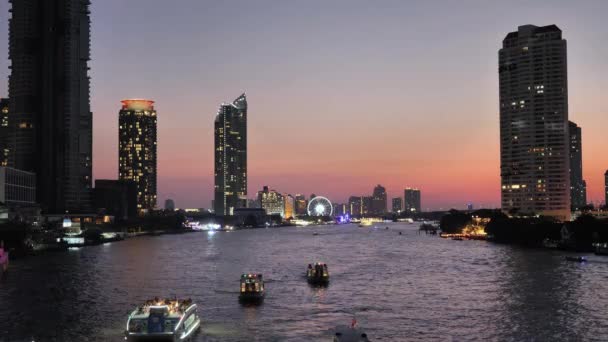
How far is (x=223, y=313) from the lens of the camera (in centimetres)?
6781

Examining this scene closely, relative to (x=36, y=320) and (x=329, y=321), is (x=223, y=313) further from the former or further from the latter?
(x=36, y=320)

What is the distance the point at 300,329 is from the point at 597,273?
6382 cm

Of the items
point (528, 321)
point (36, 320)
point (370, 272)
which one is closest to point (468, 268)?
point (370, 272)

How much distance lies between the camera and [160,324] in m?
51.9

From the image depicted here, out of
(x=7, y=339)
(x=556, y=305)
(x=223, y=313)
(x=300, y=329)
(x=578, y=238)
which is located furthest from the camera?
(x=578, y=238)

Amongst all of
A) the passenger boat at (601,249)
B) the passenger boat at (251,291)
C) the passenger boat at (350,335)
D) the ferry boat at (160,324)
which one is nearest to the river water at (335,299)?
the passenger boat at (251,291)

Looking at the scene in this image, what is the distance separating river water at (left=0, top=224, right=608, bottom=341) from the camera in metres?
58.7

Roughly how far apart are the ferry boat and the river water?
9.80 ft

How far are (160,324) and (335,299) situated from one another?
96.7 ft

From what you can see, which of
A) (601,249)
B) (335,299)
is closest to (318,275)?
(335,299)

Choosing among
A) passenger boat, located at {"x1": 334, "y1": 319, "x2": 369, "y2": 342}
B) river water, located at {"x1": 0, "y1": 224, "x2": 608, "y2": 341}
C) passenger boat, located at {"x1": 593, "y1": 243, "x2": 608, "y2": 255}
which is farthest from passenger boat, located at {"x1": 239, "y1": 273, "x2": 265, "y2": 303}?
passenger boat, located at {"x1": 593, "y1": 243, "x2": 608, "y2": 255}

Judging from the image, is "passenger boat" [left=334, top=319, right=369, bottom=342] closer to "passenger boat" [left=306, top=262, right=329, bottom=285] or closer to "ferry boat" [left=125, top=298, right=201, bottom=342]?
"ferry boat" [left=125, top=298, right=201, bottom=342]

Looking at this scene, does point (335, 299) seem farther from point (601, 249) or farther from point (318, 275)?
point (601, 249)

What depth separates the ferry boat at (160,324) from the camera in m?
51.4
